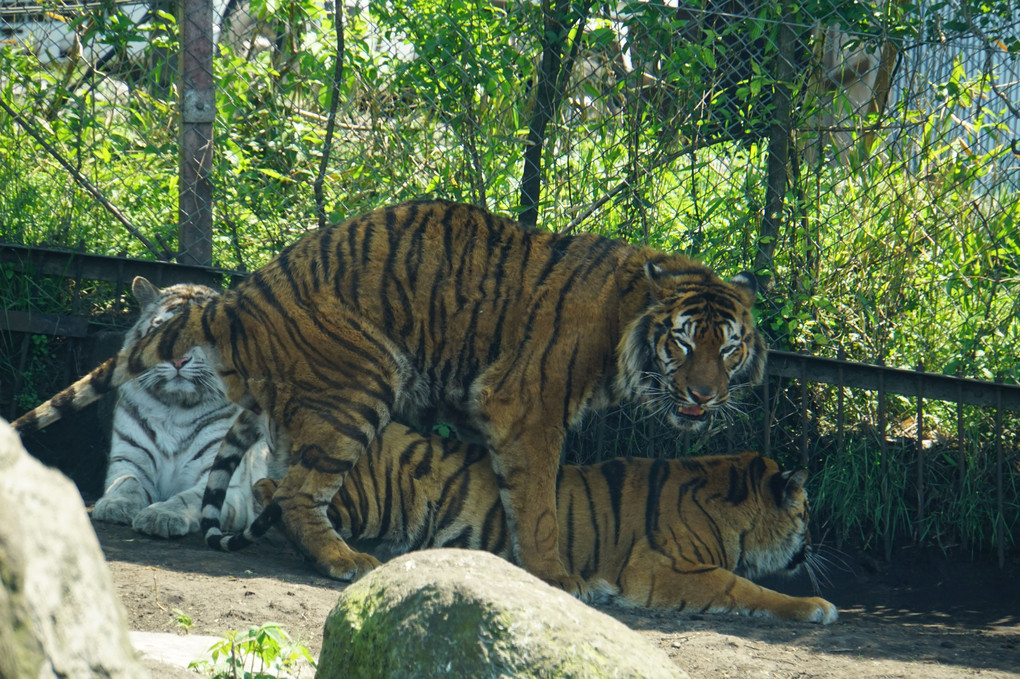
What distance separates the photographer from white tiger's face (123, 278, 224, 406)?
4.95m

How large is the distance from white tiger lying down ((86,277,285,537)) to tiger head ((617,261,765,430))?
6.13 feet

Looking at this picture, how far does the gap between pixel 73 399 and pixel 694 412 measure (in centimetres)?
270

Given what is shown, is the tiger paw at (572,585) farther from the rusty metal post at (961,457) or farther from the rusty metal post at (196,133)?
the rusty metal post at (196,133)

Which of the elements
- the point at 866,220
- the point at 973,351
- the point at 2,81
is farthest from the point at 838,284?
the point at 2,81

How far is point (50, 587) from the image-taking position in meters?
1.37

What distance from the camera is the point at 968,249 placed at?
5.74 meters

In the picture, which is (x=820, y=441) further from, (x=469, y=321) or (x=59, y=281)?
(x=59, y=281)

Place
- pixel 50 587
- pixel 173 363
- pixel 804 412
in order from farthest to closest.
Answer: pixel 804 412 < pixel 173 363 < pixel 50 587

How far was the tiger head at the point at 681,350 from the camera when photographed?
445cm

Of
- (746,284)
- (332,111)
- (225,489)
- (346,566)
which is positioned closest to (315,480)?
(346,566)

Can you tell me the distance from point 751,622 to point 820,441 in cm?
149

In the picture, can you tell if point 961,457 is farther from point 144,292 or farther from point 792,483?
point 144,292

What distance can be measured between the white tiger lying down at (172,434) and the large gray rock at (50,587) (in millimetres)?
3438

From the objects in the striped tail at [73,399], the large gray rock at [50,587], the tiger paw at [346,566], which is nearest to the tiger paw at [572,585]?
the tiger paw at [346,566]
